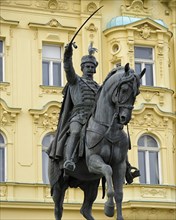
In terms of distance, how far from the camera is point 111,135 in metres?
10.4

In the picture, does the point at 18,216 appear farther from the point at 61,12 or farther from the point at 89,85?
the point at 89,85

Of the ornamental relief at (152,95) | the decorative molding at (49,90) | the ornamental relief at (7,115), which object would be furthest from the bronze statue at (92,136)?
the ornamental relief at (152,95)

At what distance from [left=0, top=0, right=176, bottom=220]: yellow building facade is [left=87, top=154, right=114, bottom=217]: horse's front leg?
1838 cm

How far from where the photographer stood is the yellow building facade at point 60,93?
29.1m

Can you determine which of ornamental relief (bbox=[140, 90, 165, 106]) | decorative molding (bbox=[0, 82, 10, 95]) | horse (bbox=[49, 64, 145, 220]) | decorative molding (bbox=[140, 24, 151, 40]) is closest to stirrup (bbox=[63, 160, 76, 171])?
horse (bbox=[49, 64, 145, 220])

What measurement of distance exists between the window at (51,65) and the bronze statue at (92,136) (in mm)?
19000

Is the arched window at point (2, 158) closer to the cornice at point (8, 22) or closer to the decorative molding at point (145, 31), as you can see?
the cornice at point (8, 22)

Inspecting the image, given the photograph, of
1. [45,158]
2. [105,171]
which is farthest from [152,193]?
[105,171]

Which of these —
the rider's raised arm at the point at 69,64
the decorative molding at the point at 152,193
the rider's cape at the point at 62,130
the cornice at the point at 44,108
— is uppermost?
the cornice at the point at 44,108

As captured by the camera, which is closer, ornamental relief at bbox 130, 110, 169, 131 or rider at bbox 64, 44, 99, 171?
rider at bbox 64, 44, 99, 171

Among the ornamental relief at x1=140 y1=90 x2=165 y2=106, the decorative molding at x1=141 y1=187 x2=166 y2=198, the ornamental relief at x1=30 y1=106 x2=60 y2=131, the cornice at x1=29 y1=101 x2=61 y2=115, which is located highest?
the ornamental relief at x1=140 y1=90 x2=165 y2=106

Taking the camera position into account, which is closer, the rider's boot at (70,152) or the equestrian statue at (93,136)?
the equestrian statue at (93,136)

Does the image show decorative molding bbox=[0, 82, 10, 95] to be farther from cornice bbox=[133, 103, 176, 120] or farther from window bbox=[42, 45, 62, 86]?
cornice bbox=[133, 103, 176, 120]

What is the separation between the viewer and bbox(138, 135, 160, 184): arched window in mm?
30391
